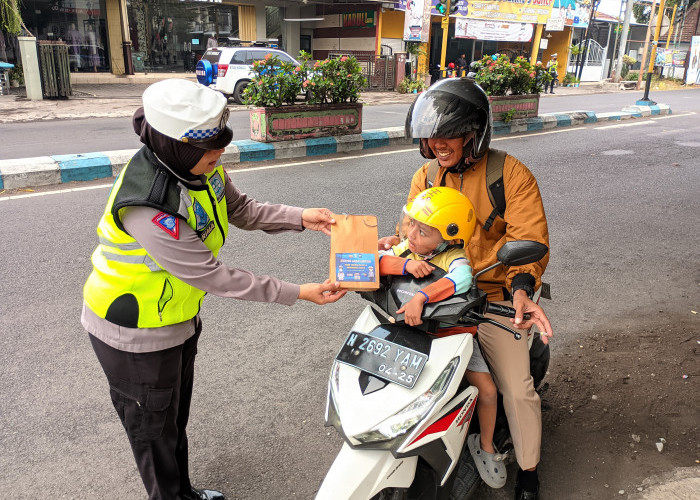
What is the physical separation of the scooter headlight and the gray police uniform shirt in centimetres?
50

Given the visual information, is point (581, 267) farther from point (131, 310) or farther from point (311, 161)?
point (311, 161)

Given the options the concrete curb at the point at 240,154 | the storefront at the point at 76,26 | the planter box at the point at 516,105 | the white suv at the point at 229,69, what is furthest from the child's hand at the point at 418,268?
the storefront at the point at 76,26

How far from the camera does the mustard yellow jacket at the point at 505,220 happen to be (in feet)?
7.03

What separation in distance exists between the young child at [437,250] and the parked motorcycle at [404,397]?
42mm

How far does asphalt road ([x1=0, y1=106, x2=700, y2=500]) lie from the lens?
8.28 ft

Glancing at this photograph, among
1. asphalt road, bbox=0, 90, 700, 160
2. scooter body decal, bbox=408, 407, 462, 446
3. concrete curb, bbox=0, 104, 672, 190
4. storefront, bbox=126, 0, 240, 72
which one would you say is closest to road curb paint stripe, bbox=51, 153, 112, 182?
concrete curb, bbox=0, 104, 672, 190

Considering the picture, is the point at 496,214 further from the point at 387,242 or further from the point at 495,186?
the point at 387,242

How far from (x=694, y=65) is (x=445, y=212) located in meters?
39.2

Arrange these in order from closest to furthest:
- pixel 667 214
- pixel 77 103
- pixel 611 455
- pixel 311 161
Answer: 1. pixel 611 455
2. pixel 667 214
3. pixel 311 161
4. pixel 77 103

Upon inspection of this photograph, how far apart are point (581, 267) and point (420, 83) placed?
18576 mm

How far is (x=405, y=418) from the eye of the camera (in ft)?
5.55

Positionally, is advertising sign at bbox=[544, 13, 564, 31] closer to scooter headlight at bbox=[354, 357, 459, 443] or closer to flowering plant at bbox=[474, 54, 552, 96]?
flowering plant at bbox=[474, 54, 552, 96]

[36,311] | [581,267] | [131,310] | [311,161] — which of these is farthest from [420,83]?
[131,310]

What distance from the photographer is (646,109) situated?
1614 cm
